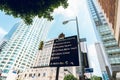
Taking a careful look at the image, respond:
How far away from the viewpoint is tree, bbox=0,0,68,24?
811 cm

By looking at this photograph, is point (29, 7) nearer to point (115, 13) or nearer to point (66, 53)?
point (66, 53)

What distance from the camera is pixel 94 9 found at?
120m

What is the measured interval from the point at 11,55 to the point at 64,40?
447ft

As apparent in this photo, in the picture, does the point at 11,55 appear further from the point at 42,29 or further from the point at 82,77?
the point at 82,77

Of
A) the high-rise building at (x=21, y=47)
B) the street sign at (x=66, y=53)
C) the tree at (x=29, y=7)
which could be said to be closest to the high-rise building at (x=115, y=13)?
the street sign at (x=66, y=53)

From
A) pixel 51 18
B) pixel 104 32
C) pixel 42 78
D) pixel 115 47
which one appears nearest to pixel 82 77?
pixel 51 18

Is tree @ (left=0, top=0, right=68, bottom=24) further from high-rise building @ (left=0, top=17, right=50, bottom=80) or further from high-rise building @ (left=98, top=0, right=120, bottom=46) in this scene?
high-rise building @ (left=0, top=17, right=50, bottom=80)

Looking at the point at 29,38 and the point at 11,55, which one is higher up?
the point at 29,38

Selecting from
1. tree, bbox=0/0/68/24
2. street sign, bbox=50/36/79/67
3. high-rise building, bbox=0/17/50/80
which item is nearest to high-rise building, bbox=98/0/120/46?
street sign, bbox=50/36/79/67

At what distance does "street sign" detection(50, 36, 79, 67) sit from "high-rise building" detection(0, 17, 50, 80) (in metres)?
117

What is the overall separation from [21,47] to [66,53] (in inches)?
5774

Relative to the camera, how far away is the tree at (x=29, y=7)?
8109 mm

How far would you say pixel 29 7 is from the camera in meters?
8.29

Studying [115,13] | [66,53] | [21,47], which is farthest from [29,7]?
[21,47]
